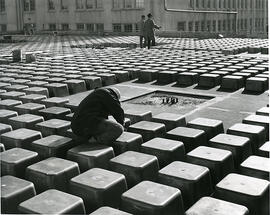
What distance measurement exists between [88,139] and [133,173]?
1.16 metres

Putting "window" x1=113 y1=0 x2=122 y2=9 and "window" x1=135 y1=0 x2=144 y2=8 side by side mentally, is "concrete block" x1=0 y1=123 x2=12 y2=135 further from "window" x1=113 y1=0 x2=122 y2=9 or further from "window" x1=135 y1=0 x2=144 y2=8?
"window" x1=113 y1=0 x2=122 y2=9

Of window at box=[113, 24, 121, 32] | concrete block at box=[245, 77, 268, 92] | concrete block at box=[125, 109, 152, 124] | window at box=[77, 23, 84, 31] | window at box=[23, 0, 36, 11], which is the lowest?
concrete block at box=[125, 109, 152, 124]

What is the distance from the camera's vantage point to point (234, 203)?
3.82 meters

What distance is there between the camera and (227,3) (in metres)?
55.8

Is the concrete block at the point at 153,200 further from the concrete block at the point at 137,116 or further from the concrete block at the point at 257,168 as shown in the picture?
the concrete block at the point at 137,116

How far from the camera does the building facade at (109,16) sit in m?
38.5

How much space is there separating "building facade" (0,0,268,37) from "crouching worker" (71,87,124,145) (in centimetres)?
2920

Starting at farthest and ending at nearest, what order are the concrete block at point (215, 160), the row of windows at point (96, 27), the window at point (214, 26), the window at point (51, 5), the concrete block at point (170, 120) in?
the window at point (214, 26) < the window at point (51, 5) < the row of windows at point (96, 27) < the concrete block at point (170, 120) < the concrete block at point (215, 160)

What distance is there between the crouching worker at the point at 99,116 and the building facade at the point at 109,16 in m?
29.2

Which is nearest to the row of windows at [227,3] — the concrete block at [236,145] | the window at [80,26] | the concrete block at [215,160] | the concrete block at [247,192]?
the window at [80,26]

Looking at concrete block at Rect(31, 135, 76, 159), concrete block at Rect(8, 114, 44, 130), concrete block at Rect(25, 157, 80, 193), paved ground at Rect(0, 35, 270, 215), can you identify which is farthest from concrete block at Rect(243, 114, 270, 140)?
concrete block at Rect(8, 114, 44, 130)

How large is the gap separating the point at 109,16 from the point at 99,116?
3652cm

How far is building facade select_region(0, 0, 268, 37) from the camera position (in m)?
38.5

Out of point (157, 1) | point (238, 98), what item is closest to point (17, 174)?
point (238, 98)
